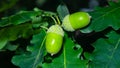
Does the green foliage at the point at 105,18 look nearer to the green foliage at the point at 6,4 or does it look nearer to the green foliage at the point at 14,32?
the green foliage at the point at 14,32

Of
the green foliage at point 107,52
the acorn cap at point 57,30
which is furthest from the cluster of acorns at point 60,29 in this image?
the green foliage at point 107,52

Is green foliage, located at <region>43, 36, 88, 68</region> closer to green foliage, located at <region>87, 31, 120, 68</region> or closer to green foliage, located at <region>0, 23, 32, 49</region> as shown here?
green foliage, located at <region>87, 31, 120, 68</region>

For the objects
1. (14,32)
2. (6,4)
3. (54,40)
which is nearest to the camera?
(54,40)

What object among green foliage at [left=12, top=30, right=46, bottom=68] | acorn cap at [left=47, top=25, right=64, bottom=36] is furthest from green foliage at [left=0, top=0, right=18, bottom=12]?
acorn cap at [left=47, top=25, right=64, bottom=36]

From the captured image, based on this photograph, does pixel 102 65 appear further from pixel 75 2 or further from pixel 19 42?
pixel 75 2

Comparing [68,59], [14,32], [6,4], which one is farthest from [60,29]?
[6,4]

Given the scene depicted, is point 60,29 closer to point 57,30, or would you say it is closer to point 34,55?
point 57,30

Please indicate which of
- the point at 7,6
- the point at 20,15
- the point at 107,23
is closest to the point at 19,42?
the point at 20,15
